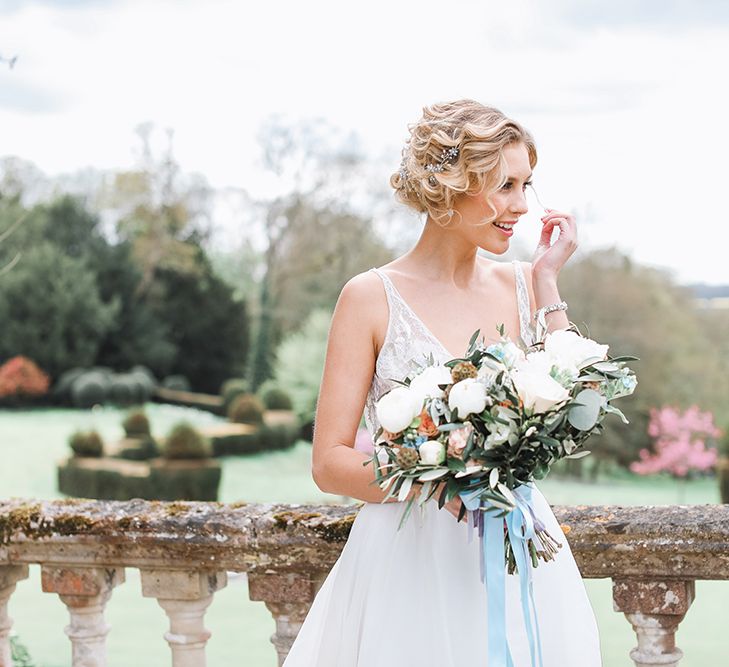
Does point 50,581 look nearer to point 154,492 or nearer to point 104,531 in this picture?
point 104,531

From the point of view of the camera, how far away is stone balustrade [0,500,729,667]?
7.99 ft

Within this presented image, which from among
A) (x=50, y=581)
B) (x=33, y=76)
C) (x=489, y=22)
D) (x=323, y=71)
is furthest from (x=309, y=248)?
(x=50, y=581)

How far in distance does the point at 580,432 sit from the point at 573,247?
0.66 metres

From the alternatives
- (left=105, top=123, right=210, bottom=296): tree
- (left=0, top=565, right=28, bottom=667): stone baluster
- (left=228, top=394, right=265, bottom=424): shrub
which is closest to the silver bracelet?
(left=0, top=565, right=28, bottom=667): stone baluster

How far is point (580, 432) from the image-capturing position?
6.49ft

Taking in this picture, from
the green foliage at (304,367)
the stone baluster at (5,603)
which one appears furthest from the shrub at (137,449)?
the stone baluster at (5,603)

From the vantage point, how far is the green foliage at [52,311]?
29.6 m

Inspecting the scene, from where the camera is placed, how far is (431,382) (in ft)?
6.47

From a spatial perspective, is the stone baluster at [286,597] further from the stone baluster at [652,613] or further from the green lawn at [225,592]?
the green lawn at [225,592]

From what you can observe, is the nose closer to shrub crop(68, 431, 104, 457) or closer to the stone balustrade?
the stone balustrade

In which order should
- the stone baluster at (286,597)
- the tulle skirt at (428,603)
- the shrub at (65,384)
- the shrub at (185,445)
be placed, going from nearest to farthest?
the tulle skirt at (428,603), the stone baluster at (286,597), the shrub at (185,445), the shrub at (65,384)

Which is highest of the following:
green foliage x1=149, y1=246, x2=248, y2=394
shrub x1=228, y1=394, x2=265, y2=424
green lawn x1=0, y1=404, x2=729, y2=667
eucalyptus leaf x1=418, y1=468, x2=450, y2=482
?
eucalyptus leaf x1=418, y1=468, x2=450, y2=482

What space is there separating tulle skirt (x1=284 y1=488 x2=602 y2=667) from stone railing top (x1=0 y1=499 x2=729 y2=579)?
173mm

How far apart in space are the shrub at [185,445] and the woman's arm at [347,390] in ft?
51.1
